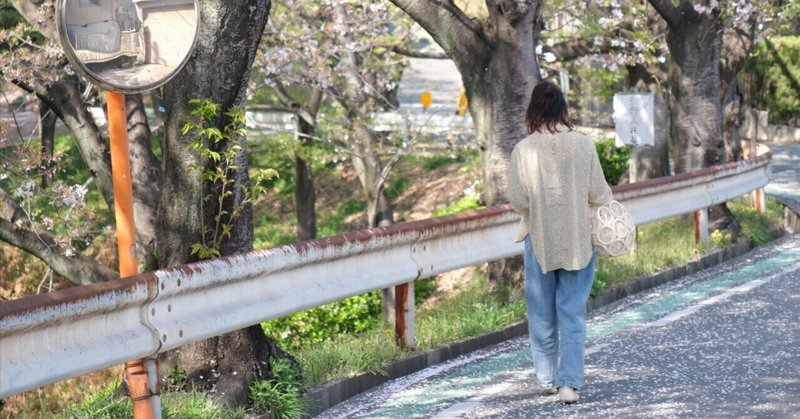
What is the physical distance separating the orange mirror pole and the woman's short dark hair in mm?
2439

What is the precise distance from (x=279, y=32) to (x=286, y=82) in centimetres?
123

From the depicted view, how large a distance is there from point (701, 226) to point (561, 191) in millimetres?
6421

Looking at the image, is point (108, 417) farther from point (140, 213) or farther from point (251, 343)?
point (140, 213)

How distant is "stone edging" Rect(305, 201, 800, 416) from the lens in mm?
7102

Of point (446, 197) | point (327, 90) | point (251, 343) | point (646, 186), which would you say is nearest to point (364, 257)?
point (251, 343)

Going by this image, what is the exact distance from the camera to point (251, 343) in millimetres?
Result: 6852

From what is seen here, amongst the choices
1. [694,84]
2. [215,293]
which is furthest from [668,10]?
[215,293]

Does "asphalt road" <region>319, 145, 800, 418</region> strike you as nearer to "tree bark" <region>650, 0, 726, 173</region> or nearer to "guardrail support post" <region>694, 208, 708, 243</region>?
"guardrail support post" <region>694, 208, 708, 243</region>

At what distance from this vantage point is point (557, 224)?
7090 millimetres

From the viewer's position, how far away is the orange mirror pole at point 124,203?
18.3 ft

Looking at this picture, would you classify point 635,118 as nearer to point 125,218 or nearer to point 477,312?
point 477,312

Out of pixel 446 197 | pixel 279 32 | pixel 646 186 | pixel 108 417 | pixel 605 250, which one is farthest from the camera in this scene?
pixel 446 197

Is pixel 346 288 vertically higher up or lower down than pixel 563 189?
lower down

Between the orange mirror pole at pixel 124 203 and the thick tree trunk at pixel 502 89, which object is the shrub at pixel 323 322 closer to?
the thick tree trunk at pixel 502 89
